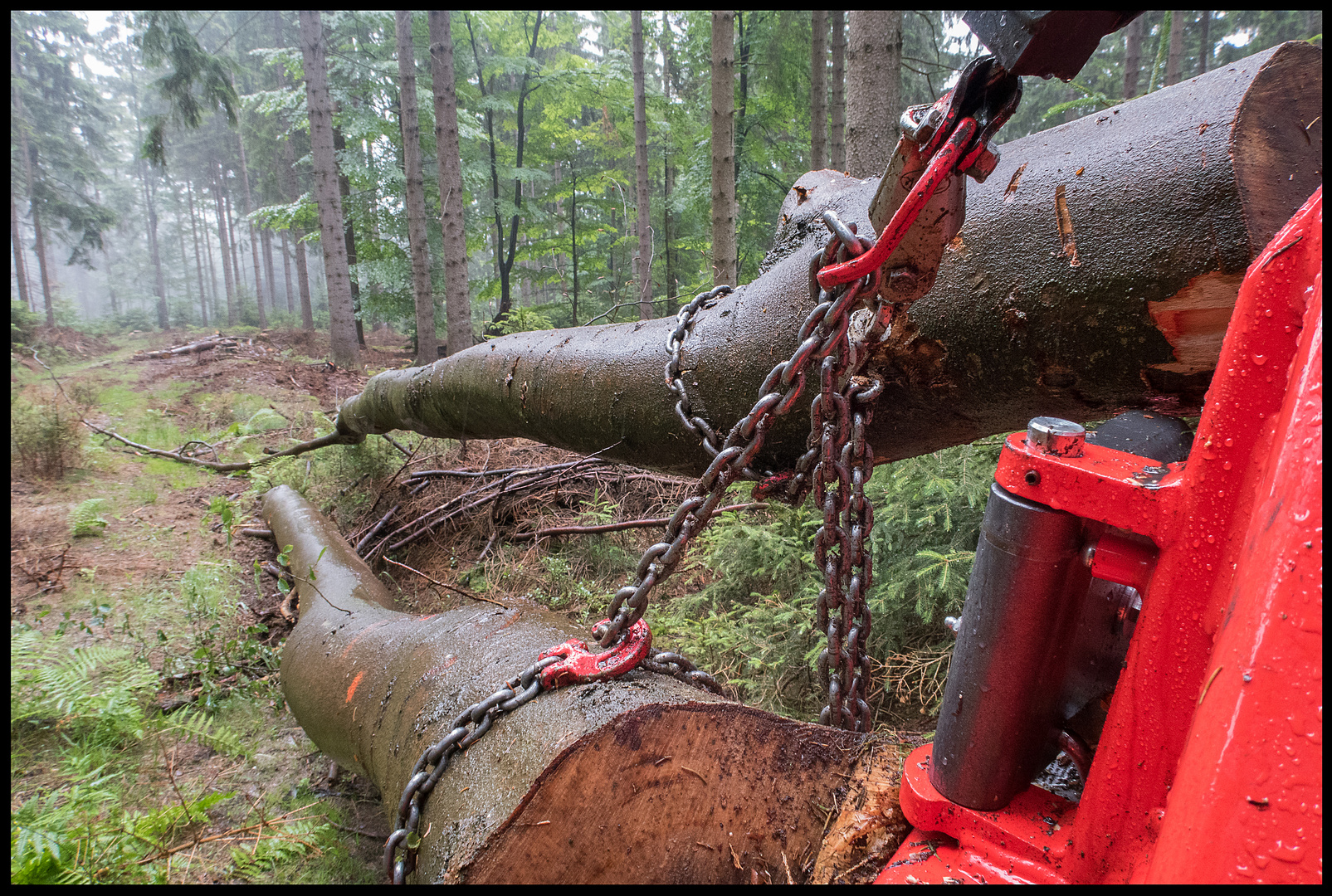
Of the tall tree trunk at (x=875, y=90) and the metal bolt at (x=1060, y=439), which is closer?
the metal bolt at (x=1060, y=439)

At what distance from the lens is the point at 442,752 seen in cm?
143

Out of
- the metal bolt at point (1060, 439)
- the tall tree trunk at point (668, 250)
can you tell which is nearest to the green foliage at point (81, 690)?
the metal bolt at point (1060, 439)

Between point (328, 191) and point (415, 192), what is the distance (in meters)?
2.78

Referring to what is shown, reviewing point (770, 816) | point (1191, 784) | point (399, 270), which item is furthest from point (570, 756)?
point (399, 270)

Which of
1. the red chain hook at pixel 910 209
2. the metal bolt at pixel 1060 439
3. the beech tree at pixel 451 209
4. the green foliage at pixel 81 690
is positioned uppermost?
the beech tree at pixel 451 209

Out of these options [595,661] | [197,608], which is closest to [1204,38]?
[595,661]

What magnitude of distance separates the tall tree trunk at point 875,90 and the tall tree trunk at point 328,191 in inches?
429

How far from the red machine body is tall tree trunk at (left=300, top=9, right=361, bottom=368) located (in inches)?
548

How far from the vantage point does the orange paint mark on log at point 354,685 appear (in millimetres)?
2260

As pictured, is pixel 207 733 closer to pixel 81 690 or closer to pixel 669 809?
pixel 81 690

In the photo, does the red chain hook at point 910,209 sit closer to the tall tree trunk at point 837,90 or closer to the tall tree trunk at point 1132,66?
the tall tree trunk at point 837,90

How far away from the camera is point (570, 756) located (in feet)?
4.23

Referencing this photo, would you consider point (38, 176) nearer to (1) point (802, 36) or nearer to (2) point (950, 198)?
(1) point (802, 36)

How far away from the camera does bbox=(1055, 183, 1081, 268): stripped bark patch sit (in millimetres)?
1281
